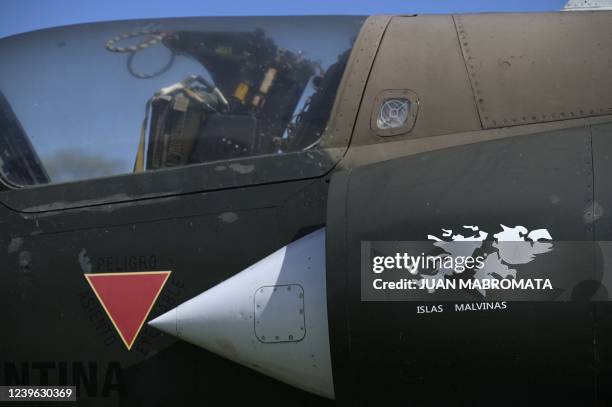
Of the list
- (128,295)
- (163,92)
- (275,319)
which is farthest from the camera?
(163,92)

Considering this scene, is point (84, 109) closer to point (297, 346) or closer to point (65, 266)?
point (65, 266)

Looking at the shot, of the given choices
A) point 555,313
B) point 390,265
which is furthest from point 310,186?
point 555,313

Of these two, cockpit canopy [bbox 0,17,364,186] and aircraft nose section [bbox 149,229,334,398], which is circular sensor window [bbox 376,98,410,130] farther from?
aircraft nose section [bbox 149,229,334,398]

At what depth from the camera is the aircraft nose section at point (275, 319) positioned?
11.8 ft

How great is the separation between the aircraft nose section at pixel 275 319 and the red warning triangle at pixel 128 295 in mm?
224

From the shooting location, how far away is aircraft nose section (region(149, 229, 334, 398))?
3.60 m

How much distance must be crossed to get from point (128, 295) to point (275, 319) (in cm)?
83

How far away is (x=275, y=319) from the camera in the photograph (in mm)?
3639

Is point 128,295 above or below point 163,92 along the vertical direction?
below

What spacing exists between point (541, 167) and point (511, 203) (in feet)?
0.70

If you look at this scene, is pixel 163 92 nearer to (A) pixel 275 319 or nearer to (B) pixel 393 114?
(B) pixel 393 114

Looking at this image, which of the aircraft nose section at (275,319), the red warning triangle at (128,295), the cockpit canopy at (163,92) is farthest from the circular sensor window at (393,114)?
the red warning triangle at (128,295)

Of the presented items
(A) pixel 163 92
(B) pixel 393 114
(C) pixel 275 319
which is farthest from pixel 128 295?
(B) pixel 393 114

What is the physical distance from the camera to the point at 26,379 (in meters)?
4.15
